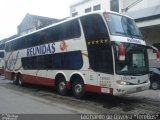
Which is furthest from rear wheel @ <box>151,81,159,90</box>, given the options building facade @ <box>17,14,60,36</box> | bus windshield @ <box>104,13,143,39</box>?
building facade @ <box>17,14,60,36</box>

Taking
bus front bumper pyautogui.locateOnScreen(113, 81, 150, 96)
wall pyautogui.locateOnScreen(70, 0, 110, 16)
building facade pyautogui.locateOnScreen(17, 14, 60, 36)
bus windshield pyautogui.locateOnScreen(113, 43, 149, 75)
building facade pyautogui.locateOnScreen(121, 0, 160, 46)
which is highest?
building facade pyautogui.locateOnScreen(17, 14, 60, 36)

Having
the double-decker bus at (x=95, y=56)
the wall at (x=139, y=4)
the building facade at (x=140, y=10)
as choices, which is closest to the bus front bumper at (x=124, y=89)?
the double-decker bus at (x=95, y=56)

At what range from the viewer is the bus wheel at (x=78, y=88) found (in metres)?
12.9

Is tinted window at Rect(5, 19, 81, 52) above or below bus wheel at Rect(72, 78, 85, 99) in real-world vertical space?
above

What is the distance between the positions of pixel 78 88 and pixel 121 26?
11.6ft

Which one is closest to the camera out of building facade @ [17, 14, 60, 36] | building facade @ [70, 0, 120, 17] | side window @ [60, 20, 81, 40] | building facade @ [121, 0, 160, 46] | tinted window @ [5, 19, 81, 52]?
side window @ [60, 20, 81, 40]

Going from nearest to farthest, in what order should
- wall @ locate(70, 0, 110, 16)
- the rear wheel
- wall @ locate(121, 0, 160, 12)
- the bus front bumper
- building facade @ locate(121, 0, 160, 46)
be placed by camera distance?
the bus front bumper
the rear wheel
building facade @ locate(121, 0, 160, 46)
wall @ locate(121, 0, 160, 12)
wall @ locate(70, 0, 110, 16)

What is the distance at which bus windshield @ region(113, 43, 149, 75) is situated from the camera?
36.2ft

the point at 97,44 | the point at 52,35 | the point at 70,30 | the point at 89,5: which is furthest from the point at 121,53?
the point at 89,5

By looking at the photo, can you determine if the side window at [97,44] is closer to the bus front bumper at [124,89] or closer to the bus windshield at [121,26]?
the bus windshield at [121,26]

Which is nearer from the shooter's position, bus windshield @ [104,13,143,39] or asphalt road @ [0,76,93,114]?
asphalt road @ [0,76,93,114]

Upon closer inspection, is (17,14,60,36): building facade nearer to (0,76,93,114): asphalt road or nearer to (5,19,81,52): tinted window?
(5,19,81,52): tinted window

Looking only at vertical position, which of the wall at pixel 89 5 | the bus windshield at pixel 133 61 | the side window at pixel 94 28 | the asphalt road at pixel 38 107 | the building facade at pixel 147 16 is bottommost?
the asphalt road at pixel 38 107

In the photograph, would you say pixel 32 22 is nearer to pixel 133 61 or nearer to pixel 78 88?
pixel 78 88
